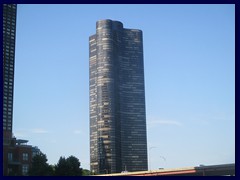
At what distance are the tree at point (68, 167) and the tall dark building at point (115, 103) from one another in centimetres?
7827

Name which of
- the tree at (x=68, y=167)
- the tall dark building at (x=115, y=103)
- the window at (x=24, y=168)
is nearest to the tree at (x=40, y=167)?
the tree at (x=68, y=167)

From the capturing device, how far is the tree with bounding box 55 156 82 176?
284 feet

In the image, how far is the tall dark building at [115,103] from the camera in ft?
552

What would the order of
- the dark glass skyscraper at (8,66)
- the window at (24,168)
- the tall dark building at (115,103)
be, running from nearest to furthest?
the window at (24,168)
the dark glass skyscraper at (8,66)
the tall dark building at (115,103)

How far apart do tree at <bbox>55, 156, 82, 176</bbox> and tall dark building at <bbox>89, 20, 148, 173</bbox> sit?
7827 cm

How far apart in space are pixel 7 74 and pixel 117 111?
52.9 m

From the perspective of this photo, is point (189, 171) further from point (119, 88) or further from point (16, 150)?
point (119, 88)

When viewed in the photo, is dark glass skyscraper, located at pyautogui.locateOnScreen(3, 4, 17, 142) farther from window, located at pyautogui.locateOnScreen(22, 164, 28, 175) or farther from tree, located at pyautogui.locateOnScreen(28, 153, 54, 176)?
tree, located at pyautogui.locateOnScreen(28, 153, 54, 176)

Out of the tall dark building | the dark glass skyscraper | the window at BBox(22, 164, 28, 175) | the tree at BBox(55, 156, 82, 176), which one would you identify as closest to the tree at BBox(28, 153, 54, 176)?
the tree at BBox(55, 156, 82, 176)

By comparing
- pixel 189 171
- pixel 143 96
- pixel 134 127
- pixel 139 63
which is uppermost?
pixel 139 63

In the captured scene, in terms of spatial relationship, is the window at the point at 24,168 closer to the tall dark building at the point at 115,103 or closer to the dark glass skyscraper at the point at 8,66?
the dark glass skyscraper at the point at 8,66

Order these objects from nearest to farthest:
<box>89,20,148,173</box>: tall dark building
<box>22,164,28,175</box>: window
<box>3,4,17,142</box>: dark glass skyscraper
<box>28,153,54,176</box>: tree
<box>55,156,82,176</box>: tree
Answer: <box>28,153,54,176</box>: tree
<box>55,156,82,176</box>: tree
<box>22,164,28,175</box>: window
<box>3,4,17,142</box>: dark glass skyscraper
<box>89,20,148,173</box>: tall dark building
